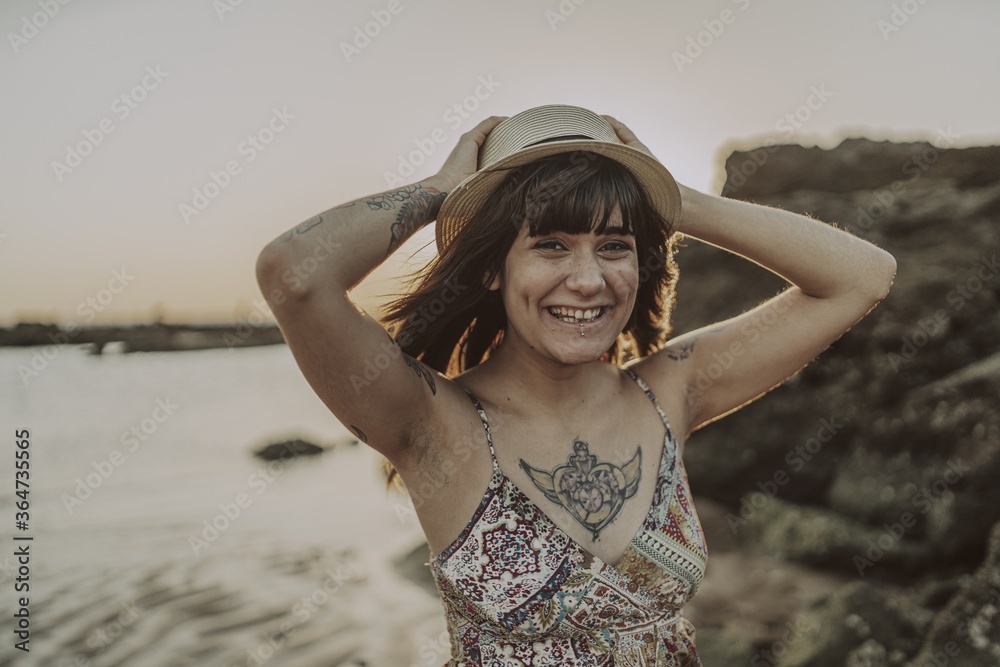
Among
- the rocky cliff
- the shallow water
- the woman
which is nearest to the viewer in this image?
the woman

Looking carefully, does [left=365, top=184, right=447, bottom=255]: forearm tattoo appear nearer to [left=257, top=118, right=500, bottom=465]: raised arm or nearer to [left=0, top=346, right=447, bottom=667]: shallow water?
[left=257, top=118, right=500, bottom=465]: raised arm

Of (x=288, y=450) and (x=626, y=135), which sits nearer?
(x=626, y=135)

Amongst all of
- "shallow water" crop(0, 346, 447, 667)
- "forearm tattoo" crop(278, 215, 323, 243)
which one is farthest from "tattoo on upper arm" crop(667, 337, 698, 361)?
"shallow water" crop(0, 346, 447, 667)

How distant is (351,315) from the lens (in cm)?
171

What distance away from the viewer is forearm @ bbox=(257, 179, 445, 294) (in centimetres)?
162

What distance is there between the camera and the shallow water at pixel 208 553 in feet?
16.6

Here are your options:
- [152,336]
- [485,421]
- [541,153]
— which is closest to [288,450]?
[485,421]

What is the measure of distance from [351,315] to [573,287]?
0.61 m

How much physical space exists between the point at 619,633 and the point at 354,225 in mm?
1274

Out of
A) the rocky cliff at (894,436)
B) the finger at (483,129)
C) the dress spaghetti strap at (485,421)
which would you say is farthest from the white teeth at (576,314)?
the rocky cliff at (894,436)

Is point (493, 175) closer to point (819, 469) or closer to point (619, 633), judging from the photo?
point (619, 633)

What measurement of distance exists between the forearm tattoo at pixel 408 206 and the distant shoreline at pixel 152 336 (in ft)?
97.2

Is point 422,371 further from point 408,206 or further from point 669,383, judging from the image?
point 669,383

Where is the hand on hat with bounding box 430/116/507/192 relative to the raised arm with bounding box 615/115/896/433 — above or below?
above
